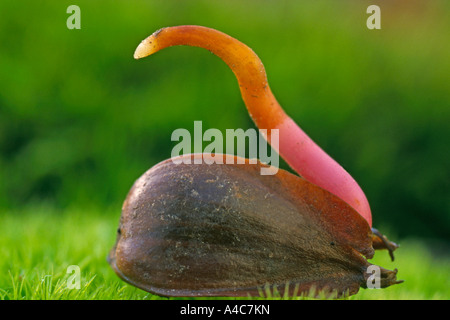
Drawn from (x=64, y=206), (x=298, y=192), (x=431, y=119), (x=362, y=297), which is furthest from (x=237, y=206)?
(x=431, y=119)

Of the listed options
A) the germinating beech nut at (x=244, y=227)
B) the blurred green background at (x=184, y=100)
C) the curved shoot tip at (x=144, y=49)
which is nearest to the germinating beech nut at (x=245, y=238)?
the germinating beech nut at (x=244, y=227)

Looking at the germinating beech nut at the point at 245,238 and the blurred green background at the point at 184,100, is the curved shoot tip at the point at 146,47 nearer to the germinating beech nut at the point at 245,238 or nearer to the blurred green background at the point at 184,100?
the germinating beech nut at the point at 245,238

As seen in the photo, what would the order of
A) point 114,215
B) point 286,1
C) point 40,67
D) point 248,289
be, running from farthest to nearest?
1. point 286,1
2. point 40,67
3. point 114,215
4. point 248,289

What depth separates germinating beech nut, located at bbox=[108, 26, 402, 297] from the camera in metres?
0.92

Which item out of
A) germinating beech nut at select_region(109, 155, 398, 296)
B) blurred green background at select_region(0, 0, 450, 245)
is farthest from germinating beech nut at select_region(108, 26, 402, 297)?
blurred green background at select_region(0, 0, 450, 245)

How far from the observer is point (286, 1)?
112 inches

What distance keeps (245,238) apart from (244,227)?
0.7 inches

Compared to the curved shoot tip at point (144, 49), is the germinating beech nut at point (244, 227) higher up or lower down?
lower down

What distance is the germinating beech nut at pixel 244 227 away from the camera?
0.92 metres

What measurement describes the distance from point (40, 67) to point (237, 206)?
1795 millimetres

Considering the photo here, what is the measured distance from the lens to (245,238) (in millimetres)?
926

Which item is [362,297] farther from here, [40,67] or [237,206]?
[40,67]

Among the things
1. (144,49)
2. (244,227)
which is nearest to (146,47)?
(144,49)

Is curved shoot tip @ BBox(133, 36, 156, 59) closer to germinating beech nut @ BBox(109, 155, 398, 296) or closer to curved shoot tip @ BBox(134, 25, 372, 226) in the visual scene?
curved shoot tip @ BBox(134, 25, 372, 226)
